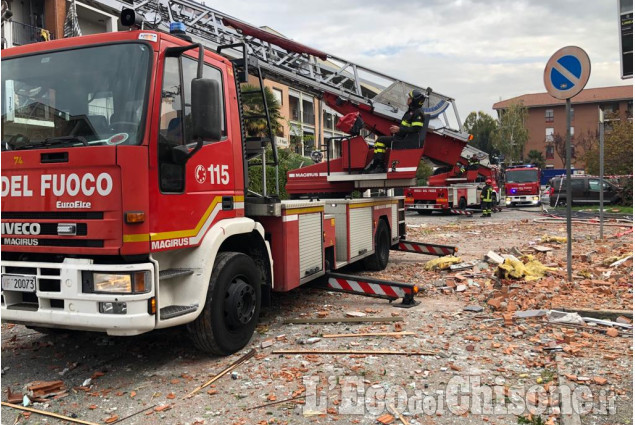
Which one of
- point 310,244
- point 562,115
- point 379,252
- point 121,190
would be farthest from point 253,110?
point 562,115

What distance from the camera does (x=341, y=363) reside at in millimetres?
4723

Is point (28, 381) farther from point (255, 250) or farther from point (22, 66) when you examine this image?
point (22, 66)

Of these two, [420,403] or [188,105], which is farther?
[188,105]

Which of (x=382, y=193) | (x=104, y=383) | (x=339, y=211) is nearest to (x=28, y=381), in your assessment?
(x=104, y=383)

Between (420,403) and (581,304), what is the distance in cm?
331

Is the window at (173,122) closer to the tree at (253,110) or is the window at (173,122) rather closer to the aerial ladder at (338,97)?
the tree at (253,110)

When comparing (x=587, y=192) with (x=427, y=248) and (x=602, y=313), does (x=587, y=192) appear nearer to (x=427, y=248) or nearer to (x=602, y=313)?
(x=427, y=248)

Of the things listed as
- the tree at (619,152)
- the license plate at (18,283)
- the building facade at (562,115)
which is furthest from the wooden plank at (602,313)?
the building facade at (562,115)

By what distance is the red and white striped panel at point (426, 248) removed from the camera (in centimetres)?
1035

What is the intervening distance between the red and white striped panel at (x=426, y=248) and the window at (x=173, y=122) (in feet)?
22.7

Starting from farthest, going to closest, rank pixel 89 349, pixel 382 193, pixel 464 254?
pixel 464 254, pixel 382 193, pixel 89 349

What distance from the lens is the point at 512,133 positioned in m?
60.3

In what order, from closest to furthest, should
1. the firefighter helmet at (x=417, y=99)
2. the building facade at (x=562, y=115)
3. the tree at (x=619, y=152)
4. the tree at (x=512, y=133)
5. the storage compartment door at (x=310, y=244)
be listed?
the storage compartment door at (x=310, y=244)
the firefighter helmet at (x=417, y=99)
the tree at (x=619, y=152)
the tree at (x=512, y=133)
the building facade at (x=562, y=115)

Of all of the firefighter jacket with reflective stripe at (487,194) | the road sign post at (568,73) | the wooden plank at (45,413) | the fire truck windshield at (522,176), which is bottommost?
the wooden plank at (45,413)
